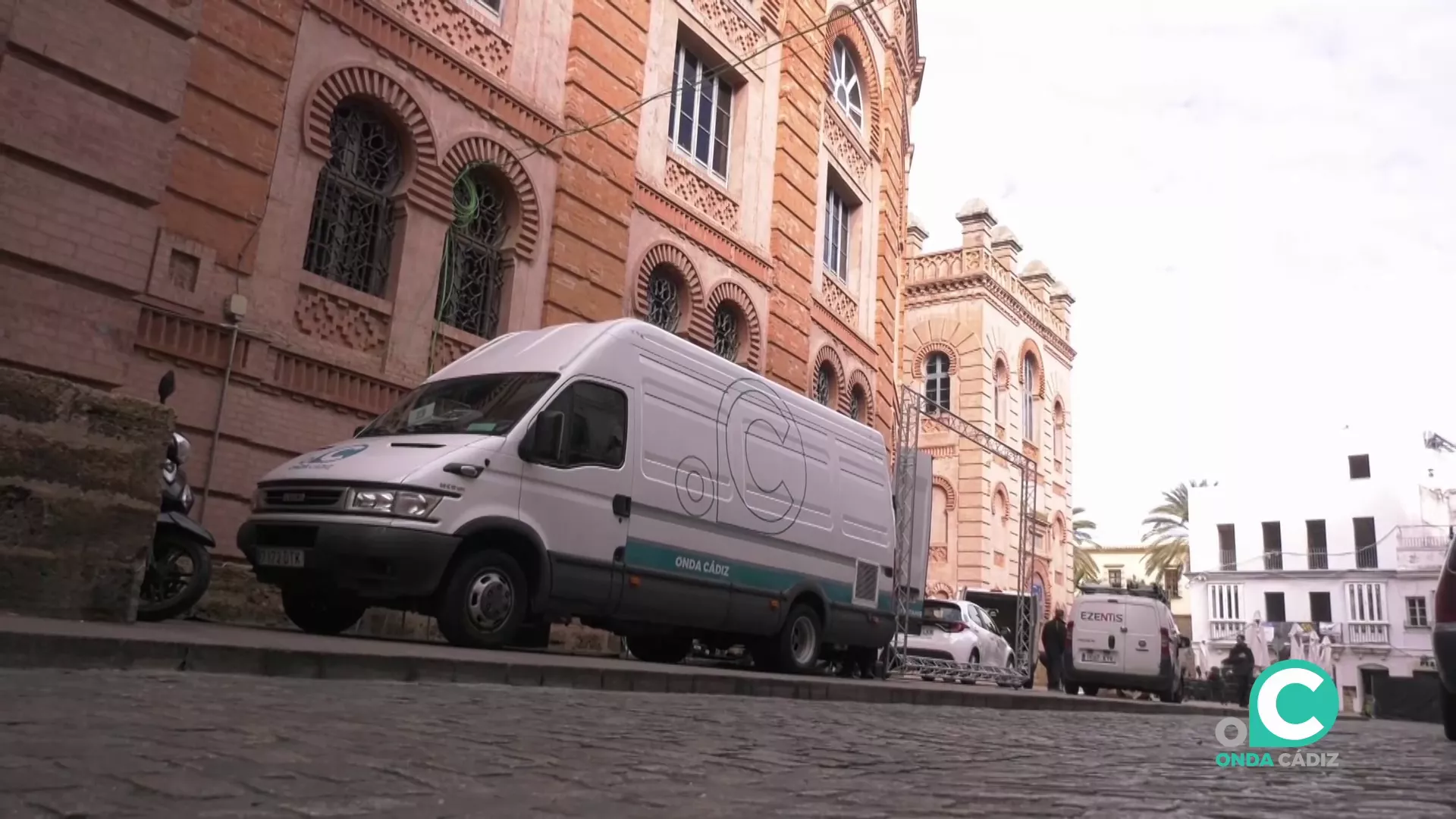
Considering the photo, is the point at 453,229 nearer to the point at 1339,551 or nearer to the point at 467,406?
the point at 467,406

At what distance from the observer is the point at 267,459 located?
34.6 feet

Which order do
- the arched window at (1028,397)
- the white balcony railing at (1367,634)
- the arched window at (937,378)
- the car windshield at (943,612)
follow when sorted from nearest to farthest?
the car windshield at (943,612) < the arched window at (937,378) < the arched window at (1028,397) < the white balcony railing at (1367,634)

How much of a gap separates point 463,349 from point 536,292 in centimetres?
134

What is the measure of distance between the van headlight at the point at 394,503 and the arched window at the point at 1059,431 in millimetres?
33984

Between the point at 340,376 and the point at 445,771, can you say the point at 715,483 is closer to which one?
the point at 340,376

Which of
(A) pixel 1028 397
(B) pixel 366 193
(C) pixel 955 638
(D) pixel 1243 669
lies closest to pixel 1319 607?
(A) pixel 1028 397

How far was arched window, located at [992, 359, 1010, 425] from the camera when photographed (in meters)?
35.4

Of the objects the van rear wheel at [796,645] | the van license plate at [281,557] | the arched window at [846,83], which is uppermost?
the arched window at [846,83]

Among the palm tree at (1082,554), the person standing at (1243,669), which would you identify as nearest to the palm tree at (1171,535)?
the palm tree at (1082,554)

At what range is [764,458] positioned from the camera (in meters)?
11.4

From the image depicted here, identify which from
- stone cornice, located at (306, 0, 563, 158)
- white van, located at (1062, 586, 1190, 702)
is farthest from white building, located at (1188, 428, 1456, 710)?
stone cornice, located at (306, 0, 563, 158)

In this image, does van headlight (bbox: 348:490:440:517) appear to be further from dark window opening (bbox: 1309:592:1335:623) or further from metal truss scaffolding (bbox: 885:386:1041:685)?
dark window opening (bbox: 1309:592:1335:623)

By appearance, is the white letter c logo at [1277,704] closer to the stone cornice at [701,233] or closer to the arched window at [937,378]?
the stone cornice at [701,233]

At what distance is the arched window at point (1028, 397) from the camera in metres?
37.4
